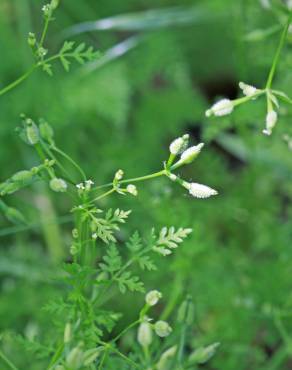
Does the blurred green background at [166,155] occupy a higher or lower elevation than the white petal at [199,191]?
lower

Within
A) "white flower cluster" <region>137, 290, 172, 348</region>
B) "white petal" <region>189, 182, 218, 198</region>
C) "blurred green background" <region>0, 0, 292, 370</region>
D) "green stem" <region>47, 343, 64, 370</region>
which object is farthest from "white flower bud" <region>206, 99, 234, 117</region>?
"blurred green background" <region>0, 0, 292, 370</region>

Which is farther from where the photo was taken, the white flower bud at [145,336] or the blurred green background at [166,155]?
the blurred green background at [166,155]

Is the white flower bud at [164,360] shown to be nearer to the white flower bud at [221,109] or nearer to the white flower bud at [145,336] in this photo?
the white flower bud at [145,336]

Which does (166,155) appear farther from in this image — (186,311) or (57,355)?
(57,355)

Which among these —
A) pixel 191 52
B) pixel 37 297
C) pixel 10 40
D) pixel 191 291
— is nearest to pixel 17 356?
pixel 37 297

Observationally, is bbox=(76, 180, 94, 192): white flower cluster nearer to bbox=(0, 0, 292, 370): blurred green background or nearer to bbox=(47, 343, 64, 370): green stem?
bbox=(47, 343, 64, 370): green stem

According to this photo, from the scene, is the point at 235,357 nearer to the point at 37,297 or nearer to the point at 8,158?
the point at 37,297

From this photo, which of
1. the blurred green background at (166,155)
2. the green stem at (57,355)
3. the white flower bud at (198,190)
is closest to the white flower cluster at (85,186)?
the white flower bud at (198,190)

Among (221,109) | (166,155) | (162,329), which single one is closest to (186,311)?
(162,329)
